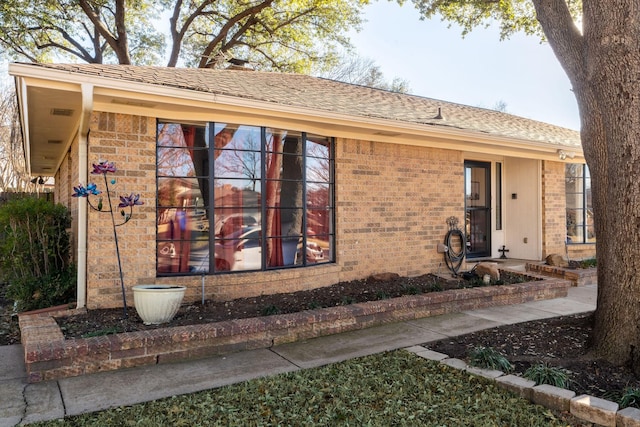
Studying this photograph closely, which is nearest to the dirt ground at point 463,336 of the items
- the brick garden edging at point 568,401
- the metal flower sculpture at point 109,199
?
the brick garden edging at point 568,401

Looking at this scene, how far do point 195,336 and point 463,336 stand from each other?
286cm

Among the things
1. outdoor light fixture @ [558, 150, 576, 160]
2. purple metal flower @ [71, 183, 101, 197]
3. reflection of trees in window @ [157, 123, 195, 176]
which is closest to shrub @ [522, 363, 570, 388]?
reflection of trees in window @ [157, 123, 195, 176]

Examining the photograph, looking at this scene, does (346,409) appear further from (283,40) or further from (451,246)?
(283,40)

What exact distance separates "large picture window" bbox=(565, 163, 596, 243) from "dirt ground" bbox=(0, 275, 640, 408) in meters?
5.43

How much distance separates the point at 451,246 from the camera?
341 inches

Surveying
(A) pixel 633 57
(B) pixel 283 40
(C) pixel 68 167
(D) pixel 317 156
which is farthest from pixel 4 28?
(A) pixel 633 57

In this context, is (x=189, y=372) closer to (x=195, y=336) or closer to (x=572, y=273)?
(x=195, y=336)

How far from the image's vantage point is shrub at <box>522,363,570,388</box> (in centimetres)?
352

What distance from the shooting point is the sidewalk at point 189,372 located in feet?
11.2

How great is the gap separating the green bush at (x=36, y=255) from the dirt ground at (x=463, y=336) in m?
0.43

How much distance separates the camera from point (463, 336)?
5094mm

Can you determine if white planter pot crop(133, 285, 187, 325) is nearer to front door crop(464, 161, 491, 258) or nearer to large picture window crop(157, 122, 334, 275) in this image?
large picture window crop(157, 122, 334, 275)

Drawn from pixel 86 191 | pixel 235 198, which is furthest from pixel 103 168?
pixel 235 198

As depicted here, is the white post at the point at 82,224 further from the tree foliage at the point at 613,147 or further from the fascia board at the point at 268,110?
the tree foliage at the point at 613,147
